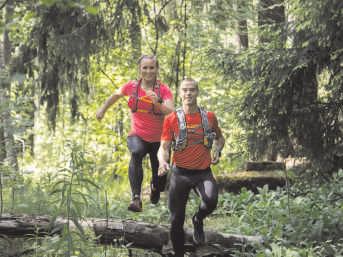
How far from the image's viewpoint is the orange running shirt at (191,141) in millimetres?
6445

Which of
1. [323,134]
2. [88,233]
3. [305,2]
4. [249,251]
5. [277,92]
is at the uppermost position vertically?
[305,2]

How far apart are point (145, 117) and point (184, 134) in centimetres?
102

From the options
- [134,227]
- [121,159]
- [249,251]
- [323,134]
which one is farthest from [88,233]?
[121,159]

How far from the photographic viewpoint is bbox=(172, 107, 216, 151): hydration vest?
6.40 m

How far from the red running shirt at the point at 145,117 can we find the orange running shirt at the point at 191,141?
0.72m

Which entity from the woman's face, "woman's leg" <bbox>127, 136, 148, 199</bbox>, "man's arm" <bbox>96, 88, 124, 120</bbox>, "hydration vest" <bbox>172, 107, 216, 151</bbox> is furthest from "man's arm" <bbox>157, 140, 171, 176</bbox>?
"man's arm" <bbox>96, 88, 124, 120</bbox>

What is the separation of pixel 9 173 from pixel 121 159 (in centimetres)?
811

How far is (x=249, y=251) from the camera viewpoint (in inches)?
280

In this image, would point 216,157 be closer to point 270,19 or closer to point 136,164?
point 136,164

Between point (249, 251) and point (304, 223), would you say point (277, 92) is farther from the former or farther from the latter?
point (249, 251)

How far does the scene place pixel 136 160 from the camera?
7395 millimetres

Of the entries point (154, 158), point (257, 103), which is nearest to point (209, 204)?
point (154, 158)

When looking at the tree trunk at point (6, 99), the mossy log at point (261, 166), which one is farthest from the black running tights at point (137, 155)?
the mossy log at point (261, 166)

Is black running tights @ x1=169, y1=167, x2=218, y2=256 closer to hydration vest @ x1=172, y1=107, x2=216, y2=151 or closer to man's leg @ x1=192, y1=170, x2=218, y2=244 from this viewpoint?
man's leg @ x1=192, y1=170, x2=218, y2=244
